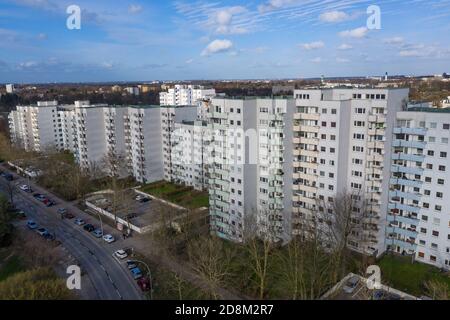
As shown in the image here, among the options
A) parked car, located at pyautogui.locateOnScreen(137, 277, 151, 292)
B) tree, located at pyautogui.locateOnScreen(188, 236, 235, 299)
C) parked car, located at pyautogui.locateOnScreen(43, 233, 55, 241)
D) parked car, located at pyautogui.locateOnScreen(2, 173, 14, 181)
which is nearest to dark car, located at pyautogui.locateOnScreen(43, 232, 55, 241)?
parked car, located at pyautogui.locateOnScreen(43, 233, 55, 241)

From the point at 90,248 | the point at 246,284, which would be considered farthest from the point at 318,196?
the point at 90,248

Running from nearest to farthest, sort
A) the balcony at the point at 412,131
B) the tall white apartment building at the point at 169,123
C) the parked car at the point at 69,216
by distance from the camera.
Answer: the balcony at the point at 412,131 < the parked car at the point at 69,216 < the tall white apartment building at the point at 169,123

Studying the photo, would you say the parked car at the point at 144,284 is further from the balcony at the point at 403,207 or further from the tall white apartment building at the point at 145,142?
the tall white apartment building at the point at 145,142

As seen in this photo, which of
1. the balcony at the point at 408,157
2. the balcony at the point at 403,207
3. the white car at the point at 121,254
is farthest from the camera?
the white car at the point at 121,254

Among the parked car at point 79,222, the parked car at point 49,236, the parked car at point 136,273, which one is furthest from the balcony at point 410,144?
the parked car at point 49,236

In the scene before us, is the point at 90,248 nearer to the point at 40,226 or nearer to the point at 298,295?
the point at 40,226

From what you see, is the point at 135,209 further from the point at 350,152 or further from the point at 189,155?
the point at 350,152

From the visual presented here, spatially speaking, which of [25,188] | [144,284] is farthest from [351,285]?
[25,188]
